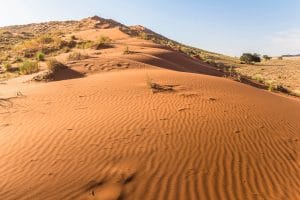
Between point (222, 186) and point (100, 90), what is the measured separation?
6.74m

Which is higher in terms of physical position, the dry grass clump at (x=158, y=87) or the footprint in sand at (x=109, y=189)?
the dry grass clump at (x=158, y=87)

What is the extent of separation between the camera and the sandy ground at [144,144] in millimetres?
6410

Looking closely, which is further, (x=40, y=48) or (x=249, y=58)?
(x=249, y=58)

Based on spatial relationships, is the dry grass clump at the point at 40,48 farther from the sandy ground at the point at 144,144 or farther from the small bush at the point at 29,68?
the sandy ground at the point at 144,144

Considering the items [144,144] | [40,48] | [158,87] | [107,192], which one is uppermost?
[40,48]

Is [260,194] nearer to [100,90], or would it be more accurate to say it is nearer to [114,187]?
[114,187]

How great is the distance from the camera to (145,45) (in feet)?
88.6

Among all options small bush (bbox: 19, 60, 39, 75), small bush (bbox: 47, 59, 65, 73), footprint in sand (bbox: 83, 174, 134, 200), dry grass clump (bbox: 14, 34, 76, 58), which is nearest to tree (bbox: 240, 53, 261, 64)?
dry grass clump (bbox: 14, 34, 76, 58)

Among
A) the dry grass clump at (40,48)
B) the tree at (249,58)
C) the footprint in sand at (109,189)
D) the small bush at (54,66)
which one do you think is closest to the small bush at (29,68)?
the small bush at (54,66)

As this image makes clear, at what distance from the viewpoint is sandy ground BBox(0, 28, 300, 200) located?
641 centimetres

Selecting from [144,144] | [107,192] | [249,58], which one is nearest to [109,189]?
[107,192]

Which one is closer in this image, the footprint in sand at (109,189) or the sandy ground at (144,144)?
the footprint in sand at (109,189)

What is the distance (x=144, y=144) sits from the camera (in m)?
7.90

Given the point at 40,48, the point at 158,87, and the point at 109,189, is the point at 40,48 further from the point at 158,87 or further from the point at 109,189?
the point at 109,189
